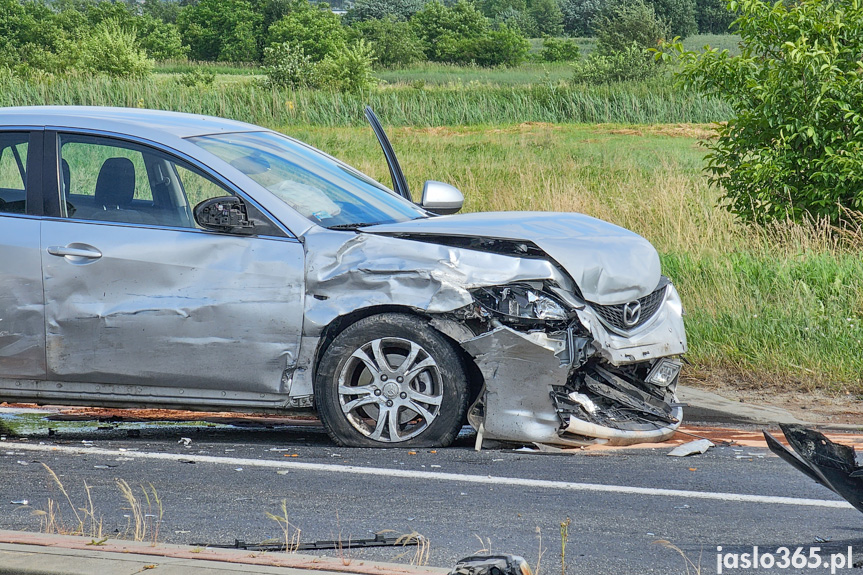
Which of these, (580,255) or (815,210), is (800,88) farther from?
(580,255)

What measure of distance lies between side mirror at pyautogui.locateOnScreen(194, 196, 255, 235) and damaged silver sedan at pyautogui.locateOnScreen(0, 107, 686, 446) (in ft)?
0.04

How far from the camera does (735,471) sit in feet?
17.8

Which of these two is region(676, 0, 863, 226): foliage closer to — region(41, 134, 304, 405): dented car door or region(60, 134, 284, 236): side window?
region(60, 134, 284, 236): side window

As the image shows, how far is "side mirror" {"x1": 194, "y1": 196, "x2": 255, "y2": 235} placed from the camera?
18.9 ft

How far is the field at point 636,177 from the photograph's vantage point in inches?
320

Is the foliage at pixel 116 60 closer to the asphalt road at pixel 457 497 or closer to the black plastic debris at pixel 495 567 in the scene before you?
the asphalt road at pixel 457 497

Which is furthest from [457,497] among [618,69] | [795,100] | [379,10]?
[379,10]

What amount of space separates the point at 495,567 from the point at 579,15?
12033 centimetres

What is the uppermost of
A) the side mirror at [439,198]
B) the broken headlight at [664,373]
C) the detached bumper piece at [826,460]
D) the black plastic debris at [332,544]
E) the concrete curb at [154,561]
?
the side mirror at [439,198]

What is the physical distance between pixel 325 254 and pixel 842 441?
10.2ft

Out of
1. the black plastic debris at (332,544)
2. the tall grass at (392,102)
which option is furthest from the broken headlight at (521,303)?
the tall grass at (392,102)

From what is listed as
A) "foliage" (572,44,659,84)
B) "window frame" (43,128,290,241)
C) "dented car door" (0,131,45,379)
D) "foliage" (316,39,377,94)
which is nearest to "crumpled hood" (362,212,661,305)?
"window frame" (43,128,290,241)

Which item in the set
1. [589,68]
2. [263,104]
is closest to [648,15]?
[589,68]

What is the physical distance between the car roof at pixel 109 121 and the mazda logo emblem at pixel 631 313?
263 cm
